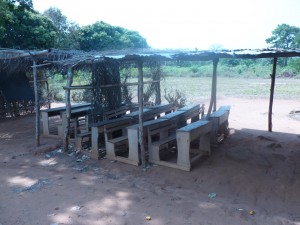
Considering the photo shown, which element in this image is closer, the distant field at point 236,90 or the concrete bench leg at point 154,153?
the concrete bench leg at point 154,153

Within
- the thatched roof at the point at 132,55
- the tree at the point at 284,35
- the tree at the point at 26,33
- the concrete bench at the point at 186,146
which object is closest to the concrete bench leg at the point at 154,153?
the concrete bench at the point at 186,146

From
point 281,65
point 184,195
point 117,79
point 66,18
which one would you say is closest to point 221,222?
point 184,195

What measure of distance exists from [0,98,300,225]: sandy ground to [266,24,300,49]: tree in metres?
37.7

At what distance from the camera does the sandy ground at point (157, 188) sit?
3.90m

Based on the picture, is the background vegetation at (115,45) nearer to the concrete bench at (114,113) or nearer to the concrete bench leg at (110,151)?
the concrete bench at (114,113)

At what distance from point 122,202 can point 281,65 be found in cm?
3725

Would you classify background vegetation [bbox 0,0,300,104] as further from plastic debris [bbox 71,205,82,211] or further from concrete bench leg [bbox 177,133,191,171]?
plastic debris [bbox 71,205,82,211]

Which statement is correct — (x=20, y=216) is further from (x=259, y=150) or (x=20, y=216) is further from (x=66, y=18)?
(x=66, y=18)

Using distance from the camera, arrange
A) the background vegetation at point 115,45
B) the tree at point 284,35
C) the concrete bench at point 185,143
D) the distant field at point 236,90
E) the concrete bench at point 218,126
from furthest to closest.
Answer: the tree at point 284,35, the distant field at point 236,90, the background vegetation at point 115,45, the concrete bench at point 218,126, the concrete bench at point 185,143

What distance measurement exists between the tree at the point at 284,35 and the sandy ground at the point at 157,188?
37668mm

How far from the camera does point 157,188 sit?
486cm

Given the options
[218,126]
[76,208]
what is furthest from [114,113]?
[76,208]

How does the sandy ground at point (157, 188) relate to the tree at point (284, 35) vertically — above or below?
below

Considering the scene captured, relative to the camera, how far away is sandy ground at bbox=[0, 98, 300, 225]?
390 centimetres
